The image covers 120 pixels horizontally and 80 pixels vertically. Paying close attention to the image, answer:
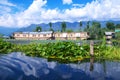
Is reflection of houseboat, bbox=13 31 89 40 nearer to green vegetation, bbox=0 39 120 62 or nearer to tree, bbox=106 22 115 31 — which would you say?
tree, bbox=106 22 115 31

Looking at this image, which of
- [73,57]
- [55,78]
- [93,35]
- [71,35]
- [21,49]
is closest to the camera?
[55,78]

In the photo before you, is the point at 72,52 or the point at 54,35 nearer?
the point at 72,52

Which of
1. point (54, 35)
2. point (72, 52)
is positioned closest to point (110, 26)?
point (54, 35)

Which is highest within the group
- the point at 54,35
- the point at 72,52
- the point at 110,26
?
the point at 110,26

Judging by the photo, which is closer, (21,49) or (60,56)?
(60,56)

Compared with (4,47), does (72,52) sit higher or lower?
lower

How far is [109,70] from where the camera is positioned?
43.6ft

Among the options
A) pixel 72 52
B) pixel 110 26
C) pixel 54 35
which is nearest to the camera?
pixel 72 52

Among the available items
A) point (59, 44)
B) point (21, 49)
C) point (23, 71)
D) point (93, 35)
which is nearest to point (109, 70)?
point (23, 71)

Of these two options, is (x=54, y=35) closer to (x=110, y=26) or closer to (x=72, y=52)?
(x=110, y=26)

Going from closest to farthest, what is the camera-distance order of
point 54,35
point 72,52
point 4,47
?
point 72,52 < point 4,47 < point 54,35

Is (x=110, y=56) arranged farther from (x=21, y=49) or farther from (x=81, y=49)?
(x=21, y=49)

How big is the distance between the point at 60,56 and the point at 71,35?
73709 millimetres

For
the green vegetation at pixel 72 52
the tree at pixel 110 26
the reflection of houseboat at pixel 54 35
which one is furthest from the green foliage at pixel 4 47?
the tree at pixel 110 26
